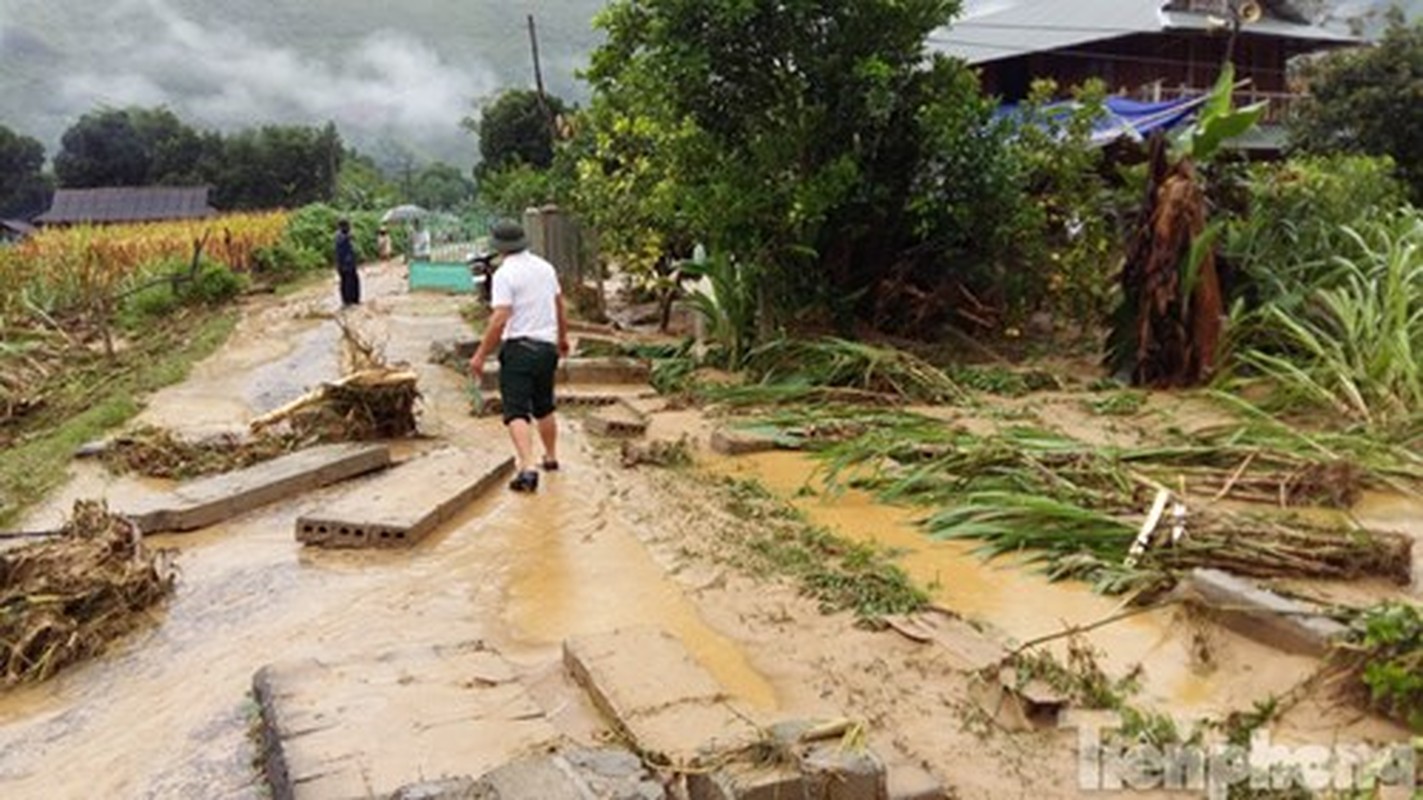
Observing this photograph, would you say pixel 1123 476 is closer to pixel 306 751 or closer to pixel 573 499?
pixel 573 499

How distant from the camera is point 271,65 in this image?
159625mm

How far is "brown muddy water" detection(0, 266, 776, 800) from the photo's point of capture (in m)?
3.75

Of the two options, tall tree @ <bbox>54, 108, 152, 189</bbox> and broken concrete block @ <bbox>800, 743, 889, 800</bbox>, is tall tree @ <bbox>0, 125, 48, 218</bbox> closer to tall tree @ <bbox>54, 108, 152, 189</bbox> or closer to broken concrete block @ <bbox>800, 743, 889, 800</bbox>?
tall tree @ <bbox>54, 108, 152, 189</bbox>

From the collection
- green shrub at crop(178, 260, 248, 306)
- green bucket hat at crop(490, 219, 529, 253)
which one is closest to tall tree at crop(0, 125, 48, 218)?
green shrub at crop(178, 260, 248, 306)

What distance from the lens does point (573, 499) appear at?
6723 mm

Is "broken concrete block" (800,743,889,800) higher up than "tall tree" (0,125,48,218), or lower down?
lower down

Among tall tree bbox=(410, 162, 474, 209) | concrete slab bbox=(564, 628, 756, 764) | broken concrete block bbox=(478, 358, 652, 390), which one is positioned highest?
tall tree bbox=(410, 162, 474, 209)

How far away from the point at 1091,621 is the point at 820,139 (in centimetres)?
673

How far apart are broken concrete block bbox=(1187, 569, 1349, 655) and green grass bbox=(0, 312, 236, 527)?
21.5 ft

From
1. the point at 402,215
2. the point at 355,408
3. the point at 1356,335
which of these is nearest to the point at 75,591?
the point at 355,408

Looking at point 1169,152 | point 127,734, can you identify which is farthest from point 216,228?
point 127,734

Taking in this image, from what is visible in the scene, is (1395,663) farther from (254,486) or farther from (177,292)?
(177,292)

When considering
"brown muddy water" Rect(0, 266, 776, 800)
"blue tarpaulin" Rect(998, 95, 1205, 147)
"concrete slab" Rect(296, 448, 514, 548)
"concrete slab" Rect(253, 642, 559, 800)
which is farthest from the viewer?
"blue tarpaulin" Rect(998, 95, 1205, 147)

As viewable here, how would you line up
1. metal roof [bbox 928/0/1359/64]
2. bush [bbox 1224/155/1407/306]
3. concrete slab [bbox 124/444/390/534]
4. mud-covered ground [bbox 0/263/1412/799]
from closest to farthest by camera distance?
mud-covered ground [bbox 0/263/1412/799] < concrete slab [bbox 124/444/390/534] < bush [bbox 1224/155/1407/306] < metal roof [bbox 928/0/1359/64]
